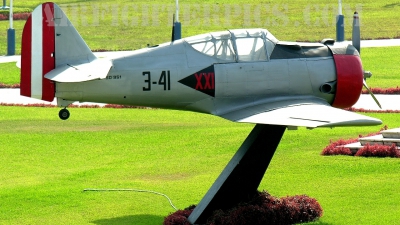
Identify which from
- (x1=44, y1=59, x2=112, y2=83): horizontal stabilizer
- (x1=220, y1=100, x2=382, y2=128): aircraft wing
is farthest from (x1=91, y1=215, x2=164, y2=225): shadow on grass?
(x1=44, y1=59, x2=112, y2=83): horizontal stabilizer

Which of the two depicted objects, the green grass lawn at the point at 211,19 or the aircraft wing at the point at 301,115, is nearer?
the aircraft wing at the point at 301,115

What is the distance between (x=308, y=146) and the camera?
2781 centimetres

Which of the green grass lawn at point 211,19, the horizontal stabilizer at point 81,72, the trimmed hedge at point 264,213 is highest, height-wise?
the horizontal stabilizer at point 81,72

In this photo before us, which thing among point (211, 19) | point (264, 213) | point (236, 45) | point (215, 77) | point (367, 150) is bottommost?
point (211, 19)

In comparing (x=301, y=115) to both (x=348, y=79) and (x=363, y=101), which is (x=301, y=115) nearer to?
(x=348, y=79)

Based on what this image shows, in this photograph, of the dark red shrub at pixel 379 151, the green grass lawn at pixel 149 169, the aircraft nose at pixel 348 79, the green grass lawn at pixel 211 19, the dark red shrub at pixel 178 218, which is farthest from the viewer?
the green grass lawn at pixel 211 19

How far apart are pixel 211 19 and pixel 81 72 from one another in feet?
155

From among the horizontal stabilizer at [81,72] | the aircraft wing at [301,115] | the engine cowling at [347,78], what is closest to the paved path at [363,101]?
the engine cowling at [347,78]

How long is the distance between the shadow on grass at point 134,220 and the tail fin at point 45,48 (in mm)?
3294

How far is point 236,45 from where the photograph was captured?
62.8 feet

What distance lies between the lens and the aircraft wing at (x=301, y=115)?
15899 mm

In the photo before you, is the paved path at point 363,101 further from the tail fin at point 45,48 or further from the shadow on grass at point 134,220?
the tail fin at point 45,48

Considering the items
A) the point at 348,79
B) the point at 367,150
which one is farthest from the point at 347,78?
the point at 367,150

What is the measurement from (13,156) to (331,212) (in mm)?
11345
